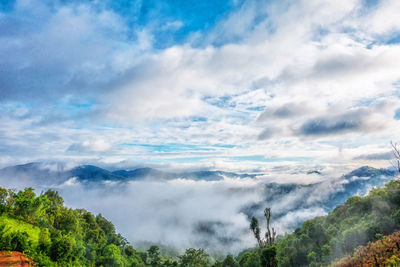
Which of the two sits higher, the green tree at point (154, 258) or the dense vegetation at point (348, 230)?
the dense vegetation at point (348, 230)

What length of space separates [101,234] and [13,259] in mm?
55983

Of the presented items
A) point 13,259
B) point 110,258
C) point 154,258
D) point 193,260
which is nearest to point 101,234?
point 110,258

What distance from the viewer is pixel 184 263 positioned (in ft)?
275

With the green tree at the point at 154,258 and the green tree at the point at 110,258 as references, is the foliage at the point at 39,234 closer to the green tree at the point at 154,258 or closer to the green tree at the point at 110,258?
the green tree at the point at 110,258

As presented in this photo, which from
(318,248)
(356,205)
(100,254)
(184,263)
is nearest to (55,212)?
(100,254)

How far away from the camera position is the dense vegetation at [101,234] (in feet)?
88.9

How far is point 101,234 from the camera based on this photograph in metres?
71.6

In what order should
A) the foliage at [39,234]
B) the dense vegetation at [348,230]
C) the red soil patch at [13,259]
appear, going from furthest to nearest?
the dense vegetation at [348,230], the foliage at [39,234], the red soil patch at [13,259]

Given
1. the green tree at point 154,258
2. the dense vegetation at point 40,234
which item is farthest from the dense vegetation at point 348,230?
the dense vegetation at point 40,234

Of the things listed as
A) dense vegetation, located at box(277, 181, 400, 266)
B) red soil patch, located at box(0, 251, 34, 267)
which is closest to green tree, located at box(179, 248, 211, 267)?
dense vegetation, located at box(277, 181, 400, 266)

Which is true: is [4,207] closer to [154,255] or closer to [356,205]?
[154,255]

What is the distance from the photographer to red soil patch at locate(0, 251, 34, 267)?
20380mm

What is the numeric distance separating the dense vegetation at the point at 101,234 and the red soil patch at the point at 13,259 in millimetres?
771

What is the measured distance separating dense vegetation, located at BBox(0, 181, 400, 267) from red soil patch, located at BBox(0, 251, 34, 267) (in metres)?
0.77
